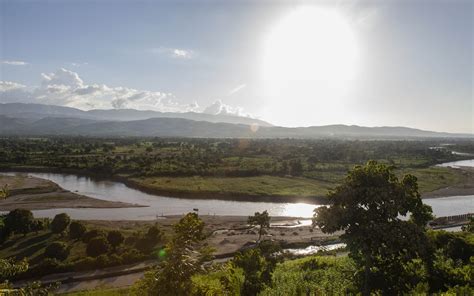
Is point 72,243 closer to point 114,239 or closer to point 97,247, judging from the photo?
point 97,247

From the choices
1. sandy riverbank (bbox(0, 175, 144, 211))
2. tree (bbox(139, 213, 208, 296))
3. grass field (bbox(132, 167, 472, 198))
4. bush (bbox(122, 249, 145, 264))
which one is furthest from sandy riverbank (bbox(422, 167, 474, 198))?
tree (bbox(139, 213, 208, 296))

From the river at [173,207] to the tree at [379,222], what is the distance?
49.6m

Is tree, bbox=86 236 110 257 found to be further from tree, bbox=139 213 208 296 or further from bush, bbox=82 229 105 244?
tree, bbox=139 213 208 296

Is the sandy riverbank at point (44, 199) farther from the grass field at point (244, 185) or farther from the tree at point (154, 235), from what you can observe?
the tree at point (154, 235)

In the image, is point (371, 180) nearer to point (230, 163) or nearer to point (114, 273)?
point (114, 273)

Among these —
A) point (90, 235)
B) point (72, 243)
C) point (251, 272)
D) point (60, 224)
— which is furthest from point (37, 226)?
point (251, 272)

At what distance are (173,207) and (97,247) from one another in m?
32.3

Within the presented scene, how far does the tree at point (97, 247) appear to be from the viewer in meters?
43.2

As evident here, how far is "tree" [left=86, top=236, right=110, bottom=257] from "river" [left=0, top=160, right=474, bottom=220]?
22425 millimetres

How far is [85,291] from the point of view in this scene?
113ft

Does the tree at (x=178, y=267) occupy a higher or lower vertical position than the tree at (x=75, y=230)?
higher

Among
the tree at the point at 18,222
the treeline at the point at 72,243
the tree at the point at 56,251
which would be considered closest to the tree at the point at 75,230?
the treeline at the point at 72,243

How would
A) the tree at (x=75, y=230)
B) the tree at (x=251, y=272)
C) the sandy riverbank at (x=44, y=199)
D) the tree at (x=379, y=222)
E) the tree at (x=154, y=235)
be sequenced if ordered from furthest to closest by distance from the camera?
the sandy riverbank at (x=44, y=199), the tree at (x=75, y=230), the tree at (x=154, y=235), the tree at (x=251, y=272), the tree at (x=379, y=222)

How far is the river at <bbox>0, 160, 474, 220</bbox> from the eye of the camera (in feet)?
227
